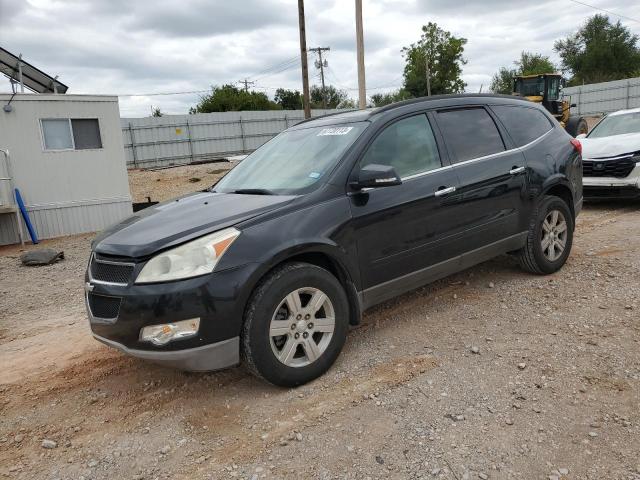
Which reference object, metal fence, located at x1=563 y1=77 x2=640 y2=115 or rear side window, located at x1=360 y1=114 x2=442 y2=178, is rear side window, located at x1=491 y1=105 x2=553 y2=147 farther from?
metal fence, located at x1=563 y1=77 x2=640 y2=115

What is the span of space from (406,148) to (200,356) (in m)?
2.20

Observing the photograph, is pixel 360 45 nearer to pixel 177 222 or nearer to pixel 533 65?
pixel 177 222

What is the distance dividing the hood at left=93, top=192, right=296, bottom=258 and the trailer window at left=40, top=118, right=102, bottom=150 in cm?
932

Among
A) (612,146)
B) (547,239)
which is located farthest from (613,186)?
(547,239)

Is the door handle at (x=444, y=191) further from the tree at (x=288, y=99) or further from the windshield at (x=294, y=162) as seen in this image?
the tree at (x=288, y=99)

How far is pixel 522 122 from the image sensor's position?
4.90 meters

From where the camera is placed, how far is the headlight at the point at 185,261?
2.83m

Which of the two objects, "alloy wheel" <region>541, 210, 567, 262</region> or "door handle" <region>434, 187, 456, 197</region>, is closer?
"door handle" <region>434, 187, 456, 197</region>

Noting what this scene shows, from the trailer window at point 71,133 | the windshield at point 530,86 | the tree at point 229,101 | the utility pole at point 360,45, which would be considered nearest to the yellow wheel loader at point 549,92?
the windshield at point 530,86

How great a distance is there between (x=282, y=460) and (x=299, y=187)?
69.4 inches

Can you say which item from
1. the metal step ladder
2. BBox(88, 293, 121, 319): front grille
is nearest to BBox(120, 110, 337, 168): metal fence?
the metal step ladder

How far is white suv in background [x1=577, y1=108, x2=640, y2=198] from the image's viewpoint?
7.88 m

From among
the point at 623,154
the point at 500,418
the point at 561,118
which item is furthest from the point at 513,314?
the point at 561,118

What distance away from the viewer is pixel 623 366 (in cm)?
321
